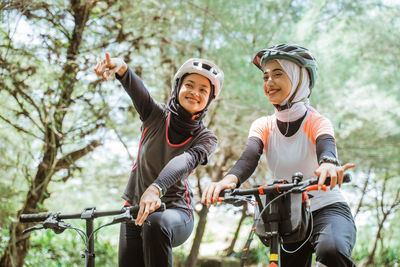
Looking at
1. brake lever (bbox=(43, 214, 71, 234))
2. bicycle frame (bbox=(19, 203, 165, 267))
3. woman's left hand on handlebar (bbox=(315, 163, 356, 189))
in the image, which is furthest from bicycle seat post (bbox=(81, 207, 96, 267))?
woman's left hand on handlebar (bbox=(315, 163, 356, 189))

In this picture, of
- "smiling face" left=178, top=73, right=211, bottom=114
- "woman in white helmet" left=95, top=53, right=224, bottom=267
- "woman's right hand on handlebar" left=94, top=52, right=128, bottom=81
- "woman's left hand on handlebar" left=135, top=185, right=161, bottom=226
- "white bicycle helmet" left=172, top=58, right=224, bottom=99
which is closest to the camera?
"woman's left hand on handlebar" left=135, top=185, right=161, bottom=226

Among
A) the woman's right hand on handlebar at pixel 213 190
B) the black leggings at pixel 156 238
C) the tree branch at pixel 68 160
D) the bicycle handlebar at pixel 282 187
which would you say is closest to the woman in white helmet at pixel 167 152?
the black leggings at pixel 156 238

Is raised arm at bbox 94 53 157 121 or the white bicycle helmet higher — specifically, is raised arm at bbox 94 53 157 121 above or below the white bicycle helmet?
below

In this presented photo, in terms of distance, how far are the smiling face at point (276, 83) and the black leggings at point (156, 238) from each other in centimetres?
103

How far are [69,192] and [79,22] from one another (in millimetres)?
6327

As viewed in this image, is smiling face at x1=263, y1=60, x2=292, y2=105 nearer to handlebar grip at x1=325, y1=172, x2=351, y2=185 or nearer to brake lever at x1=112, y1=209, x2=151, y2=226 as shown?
handlebar grip at x1=325, y1=172, x2=351, y2=185

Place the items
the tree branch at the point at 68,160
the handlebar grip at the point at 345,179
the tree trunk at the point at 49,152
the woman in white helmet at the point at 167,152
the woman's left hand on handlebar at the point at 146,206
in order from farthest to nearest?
the tree branch at the point at 68,160 → the tree trunk at the point at 49,152 → the woman in white helmet at the point at 167,152 → the woman's left hand on handlebar at the point at 146,206 → the handlebar grip at the point at 345,179

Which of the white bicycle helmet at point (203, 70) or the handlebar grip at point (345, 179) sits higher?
the white bicycle helmet at point (203, 70)

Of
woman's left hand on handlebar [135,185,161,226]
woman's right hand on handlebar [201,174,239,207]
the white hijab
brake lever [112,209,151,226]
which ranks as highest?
the white hijab

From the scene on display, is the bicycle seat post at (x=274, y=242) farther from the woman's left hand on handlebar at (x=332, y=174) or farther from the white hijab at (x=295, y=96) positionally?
the white hijab at (x=295, y=96)

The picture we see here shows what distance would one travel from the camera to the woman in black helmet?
95.0 inches

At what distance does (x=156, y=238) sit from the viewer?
7.55 ft

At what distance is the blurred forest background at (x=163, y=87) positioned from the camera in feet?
15.9

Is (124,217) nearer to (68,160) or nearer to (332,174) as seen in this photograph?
(332,174)
